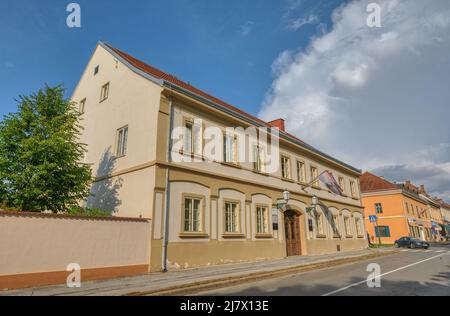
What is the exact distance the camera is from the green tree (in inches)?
411

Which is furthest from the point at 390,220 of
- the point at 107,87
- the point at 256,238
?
the point at 107,87

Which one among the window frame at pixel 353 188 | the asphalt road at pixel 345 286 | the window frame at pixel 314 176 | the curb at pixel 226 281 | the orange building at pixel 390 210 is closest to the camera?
the asphalt road at pixel 345 286

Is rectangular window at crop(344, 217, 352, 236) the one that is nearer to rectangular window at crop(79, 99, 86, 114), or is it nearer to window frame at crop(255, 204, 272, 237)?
window frame at crop(255, 204, 272, 237)

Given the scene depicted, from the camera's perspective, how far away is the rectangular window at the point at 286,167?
64.8ft

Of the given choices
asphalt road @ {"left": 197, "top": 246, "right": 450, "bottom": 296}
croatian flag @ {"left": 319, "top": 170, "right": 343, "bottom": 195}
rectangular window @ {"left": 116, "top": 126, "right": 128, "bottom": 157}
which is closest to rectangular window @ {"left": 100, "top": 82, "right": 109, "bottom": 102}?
rectangular window @ {"left": 116, "top": 126, "right": 128, "bottom": 157}

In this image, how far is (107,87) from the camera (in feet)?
56.4

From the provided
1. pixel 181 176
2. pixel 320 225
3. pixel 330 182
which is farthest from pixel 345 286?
pixel 330 182

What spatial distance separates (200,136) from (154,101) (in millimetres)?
2655

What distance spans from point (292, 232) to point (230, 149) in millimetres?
7201

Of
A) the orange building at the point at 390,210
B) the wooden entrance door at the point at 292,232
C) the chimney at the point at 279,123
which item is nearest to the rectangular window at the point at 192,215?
the wooden entrance door at the point at 292,232

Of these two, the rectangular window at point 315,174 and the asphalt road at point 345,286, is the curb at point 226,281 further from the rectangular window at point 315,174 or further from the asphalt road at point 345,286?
the rectangular window at point 315,174

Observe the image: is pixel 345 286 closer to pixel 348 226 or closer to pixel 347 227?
pixel 347 227

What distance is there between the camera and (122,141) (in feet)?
48.8

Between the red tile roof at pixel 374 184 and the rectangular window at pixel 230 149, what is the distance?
36.2 m
